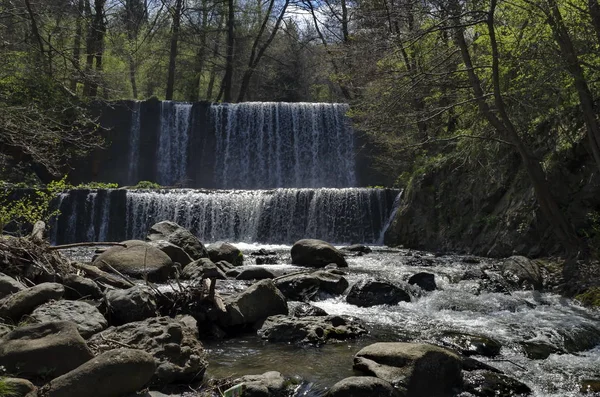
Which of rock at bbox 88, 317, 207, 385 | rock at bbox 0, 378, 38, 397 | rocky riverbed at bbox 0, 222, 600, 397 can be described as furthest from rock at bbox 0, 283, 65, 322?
rock at bbox 0, 378, 38, 397

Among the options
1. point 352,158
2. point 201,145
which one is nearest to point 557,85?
point 352,158

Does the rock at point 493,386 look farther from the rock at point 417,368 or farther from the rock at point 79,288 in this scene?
the rock at point 79,288

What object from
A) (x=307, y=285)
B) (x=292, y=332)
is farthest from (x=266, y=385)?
(x=307, y=285)

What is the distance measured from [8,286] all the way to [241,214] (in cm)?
1150

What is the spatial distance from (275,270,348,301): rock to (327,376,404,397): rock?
409 cm

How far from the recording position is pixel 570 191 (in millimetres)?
10680

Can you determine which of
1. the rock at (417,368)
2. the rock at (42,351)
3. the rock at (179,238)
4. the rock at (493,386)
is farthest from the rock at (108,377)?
the rock at (179,238)

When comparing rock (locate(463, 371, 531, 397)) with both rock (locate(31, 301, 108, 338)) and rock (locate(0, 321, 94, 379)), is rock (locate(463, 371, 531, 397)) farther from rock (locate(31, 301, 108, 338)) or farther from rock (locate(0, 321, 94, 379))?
rock (locate(31, 301, 108, 338))

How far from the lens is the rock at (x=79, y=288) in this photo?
7.01 meters

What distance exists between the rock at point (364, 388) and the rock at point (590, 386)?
1.82m

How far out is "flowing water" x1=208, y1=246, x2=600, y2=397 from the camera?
5.56 meters

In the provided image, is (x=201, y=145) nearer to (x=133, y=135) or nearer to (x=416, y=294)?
(x=133, y=135)

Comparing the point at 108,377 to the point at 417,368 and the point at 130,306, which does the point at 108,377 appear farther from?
the point at 417,368

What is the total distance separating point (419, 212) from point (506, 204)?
3078 millimetres
